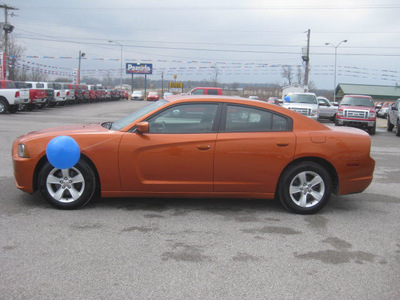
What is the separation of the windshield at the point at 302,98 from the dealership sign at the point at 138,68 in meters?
64.4

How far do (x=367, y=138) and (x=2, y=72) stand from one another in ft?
116

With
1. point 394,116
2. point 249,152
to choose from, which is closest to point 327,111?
point 394,116

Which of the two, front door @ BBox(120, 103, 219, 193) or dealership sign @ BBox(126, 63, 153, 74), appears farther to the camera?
dealership sign @ BBox(126, 63, 153, 74)

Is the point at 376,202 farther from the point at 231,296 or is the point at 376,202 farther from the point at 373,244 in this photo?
the point at 231,296

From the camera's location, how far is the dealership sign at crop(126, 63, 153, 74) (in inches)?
3199

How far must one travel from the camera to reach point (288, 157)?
5152 millimetres

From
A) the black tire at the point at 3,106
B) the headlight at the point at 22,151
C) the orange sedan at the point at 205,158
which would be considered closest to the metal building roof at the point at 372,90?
the black tire at the point at 3,106

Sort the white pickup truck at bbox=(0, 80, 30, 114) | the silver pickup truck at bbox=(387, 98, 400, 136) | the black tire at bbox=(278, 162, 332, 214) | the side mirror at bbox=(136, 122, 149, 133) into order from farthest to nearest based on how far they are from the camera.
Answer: the white pickup truck at bbox=(0, 80, 30, 114) → the silver pickup truck at bbox=(387, 98, 400, 136) → the black tire at bbox=(278, 162, 332, 214) → the side mirror at bbox=(136, 122, 149, 133)

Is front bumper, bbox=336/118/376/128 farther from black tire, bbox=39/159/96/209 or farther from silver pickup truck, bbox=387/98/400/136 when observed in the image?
black tire, bbox=39/159/96/209

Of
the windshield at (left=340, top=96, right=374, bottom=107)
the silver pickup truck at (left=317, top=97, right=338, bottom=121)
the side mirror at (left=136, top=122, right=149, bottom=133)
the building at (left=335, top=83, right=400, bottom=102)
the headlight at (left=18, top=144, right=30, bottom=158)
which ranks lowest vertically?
the headlight at (left=18, top=144, right=30, bottom=158)

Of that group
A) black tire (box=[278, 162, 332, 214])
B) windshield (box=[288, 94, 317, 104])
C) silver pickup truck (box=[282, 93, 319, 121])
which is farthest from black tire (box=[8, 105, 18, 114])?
black tire (box=[278, 162, 332, 214])

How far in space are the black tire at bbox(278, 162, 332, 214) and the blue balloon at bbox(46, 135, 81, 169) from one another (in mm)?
2622

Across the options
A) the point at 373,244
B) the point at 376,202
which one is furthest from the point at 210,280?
the point at 376,202

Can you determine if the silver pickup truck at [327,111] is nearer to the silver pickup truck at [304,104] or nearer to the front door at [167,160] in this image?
the silver pickup truck at [304,104]
